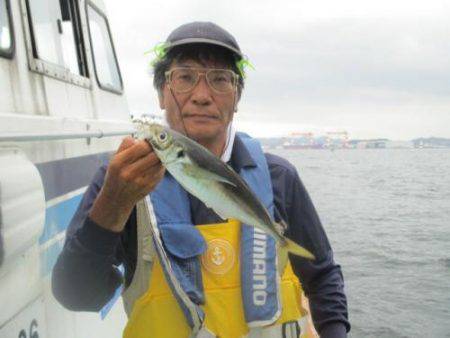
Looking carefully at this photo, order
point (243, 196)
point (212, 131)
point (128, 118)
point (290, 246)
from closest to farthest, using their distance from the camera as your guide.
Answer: point (243, 196), point (290, 246), point (212, 131), point (128, 118)

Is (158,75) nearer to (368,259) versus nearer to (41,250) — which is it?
(41,250)

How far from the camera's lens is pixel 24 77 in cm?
259

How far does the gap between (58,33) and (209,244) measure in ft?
5.87

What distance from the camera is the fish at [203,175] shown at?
188 centimetres

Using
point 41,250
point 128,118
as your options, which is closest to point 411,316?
point 128,118

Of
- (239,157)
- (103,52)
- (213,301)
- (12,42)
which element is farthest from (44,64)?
(103,52)

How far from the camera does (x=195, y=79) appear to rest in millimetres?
2783

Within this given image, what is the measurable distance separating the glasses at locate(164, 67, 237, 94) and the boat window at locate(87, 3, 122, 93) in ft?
5.39

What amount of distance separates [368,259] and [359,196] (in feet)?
54.8

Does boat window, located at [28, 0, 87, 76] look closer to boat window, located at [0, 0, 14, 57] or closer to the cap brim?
boat window, located at [0, 0, 14, 57]

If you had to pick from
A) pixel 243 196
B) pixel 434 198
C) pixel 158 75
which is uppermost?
pixel 158 75

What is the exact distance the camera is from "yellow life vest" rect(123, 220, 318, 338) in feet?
9.02

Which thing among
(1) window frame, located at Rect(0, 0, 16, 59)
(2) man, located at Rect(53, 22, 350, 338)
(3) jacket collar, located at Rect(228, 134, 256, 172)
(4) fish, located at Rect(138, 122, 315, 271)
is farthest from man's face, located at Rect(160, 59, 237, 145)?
(1) window frame, located at Rect(0, 0, 16, 59)

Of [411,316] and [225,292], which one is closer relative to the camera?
[225,292]
